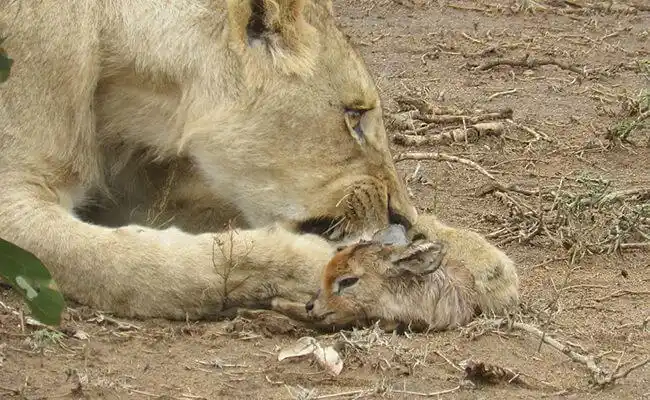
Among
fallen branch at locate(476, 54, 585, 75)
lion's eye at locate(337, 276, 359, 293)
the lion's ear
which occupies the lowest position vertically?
fallen branch at locate(476, 54, 585, 75)

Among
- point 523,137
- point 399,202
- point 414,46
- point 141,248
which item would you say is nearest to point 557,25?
point 414,46

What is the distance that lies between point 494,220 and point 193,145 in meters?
1.49

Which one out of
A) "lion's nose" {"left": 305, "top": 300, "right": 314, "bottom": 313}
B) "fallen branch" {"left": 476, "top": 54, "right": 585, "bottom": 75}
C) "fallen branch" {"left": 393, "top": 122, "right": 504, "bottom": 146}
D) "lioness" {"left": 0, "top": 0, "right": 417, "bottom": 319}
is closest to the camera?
"lion's nose" {"left": 305, "top": 300, "right": 314, "bottom": 313}

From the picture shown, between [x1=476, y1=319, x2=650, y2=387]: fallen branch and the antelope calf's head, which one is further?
the antelope calf's head

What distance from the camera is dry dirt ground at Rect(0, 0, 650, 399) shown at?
139 inches

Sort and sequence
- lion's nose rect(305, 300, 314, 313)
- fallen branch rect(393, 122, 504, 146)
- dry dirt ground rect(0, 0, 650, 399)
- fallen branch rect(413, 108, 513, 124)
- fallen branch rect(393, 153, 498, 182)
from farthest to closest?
fallen branch rect(413, 108, 513, 124) → fallen branch rect(393, 122, 504, 146) → fallen branch rect(393, 153, 498, 182) → lion's nose rect(305, 300, 314, 313) → dry dirt ground rect(0, 0, 650, 399)

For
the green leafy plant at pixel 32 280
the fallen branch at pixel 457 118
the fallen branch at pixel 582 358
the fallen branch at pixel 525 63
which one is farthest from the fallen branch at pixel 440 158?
the green leafy plant at pixel 32 280

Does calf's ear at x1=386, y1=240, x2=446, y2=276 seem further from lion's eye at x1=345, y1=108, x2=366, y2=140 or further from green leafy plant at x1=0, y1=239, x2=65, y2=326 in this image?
green leafy plant at x1=0, y1=239, x2=65, y2=326

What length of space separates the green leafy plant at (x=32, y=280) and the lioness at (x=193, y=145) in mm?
955

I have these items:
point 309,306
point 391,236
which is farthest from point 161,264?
point 391,236

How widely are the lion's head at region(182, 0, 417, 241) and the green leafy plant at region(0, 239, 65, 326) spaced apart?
1.33 meters

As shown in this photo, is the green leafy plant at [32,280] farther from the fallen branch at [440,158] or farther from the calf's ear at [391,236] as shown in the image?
the fallen branch at [440,158]

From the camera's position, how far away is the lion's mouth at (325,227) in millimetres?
4219

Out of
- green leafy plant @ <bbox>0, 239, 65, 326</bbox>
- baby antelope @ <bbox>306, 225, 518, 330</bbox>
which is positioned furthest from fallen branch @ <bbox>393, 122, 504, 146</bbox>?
green leafy plant @ <bbox>0, 239, 65, 326</bbox>
